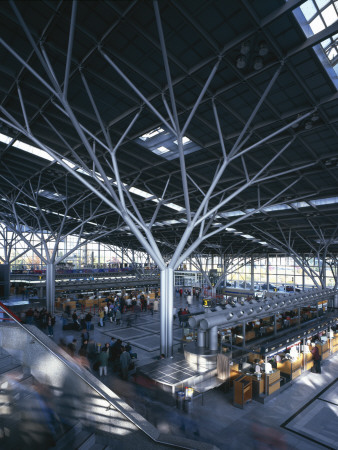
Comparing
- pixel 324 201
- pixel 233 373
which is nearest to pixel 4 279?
pixel 233 373

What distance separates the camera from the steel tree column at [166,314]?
44.1ft

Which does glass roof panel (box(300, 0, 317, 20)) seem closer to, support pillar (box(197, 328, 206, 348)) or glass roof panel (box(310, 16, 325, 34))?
glass roof panel (box(310, 16, 325, 34))

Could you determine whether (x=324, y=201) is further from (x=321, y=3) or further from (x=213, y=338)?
Result: (x=321, y=3)

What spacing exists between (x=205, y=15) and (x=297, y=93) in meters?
4.64

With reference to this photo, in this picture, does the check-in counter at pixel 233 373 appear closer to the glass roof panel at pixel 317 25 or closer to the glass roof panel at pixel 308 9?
the glass roof panel at pixel 317 25

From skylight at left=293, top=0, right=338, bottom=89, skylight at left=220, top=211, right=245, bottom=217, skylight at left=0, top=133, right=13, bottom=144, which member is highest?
skylight at left=293, top=0, right=338, bottom=89

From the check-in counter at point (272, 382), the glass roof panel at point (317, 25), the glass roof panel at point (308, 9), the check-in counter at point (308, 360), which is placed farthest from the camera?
the check-in counter at point (308, 360)

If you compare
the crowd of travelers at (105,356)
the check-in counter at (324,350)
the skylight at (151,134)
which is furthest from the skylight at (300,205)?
the crowd of travelers at (105,356)


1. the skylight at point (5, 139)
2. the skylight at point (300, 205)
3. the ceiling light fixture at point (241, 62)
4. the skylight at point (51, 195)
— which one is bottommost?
the skylight at point (300, 205)

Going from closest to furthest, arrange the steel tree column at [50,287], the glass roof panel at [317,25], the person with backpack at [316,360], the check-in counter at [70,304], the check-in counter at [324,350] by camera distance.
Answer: the glass roof panel at [317,25] < the person with backpack at [316,360] < the check-in counter at [324,350] < the steel tree column at [50,287] < the check-in counter at [70,304]

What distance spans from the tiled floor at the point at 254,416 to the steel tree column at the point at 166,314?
2.49m

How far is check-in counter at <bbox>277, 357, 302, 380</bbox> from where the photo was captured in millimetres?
12461

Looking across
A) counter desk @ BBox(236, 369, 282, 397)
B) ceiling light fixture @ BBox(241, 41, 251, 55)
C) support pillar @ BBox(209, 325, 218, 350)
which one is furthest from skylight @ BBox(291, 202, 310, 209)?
ceiling light fixture @ BBox(241, 41, 251, 55)

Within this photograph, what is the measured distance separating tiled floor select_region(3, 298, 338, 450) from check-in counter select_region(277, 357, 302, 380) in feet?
0.87
